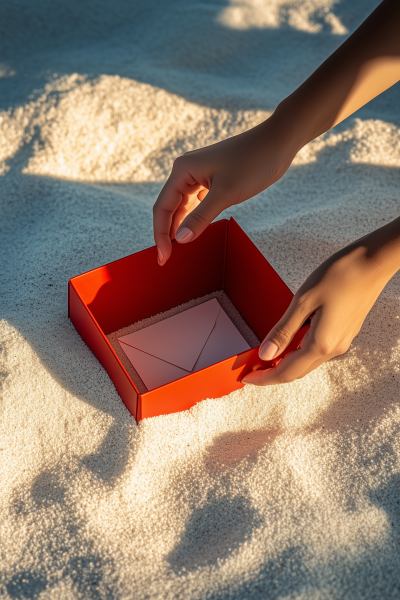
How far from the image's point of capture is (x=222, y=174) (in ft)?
3.53

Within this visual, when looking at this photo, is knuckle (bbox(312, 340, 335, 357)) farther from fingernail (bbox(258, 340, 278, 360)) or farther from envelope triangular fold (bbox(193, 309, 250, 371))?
envelope triangular fold (bbox(193, 309, 250, 371))

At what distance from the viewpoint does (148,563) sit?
888 millimetres

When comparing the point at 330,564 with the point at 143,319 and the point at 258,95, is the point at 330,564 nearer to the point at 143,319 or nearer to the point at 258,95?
the point at 143,319

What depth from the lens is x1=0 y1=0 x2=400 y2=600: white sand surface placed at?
89 centimetres

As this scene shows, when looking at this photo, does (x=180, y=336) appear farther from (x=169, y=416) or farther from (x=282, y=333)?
(x=282, y=333)

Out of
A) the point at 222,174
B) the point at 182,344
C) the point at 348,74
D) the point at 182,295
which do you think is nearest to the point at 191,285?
the point at 182,295

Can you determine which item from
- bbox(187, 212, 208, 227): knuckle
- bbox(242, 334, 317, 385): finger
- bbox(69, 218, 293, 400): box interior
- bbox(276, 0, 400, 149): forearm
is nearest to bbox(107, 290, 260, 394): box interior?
bbox(69, 218, 293, 400): box interior

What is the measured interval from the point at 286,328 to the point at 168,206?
0.38 meters

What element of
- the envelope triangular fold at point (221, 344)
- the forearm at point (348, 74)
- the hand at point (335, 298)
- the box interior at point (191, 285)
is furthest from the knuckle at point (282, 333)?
the forearm at point (348, 74)

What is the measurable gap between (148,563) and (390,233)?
27.1 inches

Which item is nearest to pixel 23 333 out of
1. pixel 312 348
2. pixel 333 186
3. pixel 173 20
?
pixel 312 348

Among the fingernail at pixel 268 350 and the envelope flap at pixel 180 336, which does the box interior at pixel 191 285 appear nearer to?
the envelope flap at pixel 180 336

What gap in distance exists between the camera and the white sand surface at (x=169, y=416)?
886 millimetres

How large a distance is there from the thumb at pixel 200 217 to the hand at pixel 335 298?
0.80 feet
